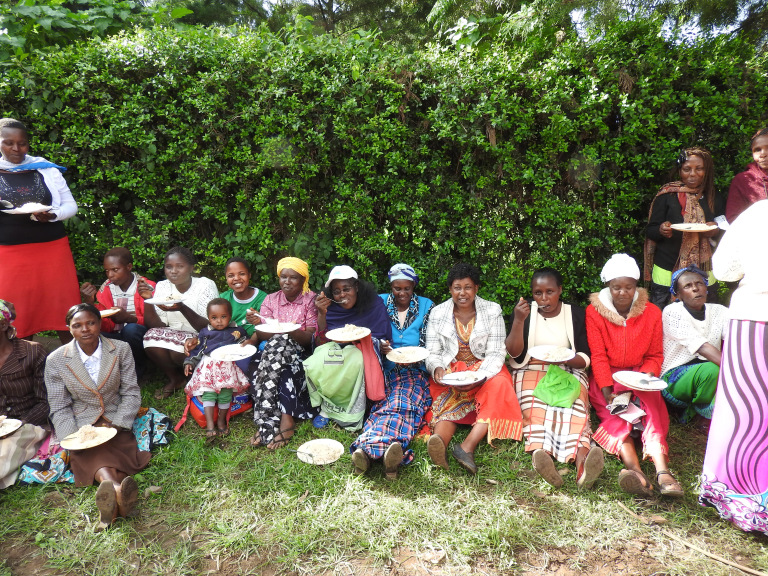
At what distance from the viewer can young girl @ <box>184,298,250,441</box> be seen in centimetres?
392

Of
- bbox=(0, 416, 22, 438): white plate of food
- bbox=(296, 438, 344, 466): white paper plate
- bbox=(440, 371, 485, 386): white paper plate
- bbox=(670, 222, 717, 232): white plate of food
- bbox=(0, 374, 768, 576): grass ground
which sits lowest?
bbox=(0, 374, 768, 576): grass ground

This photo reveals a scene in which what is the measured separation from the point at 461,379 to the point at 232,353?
1787 mm

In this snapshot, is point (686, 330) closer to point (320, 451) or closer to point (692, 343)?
point (692, 343)

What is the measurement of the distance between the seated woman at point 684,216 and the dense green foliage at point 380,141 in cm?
31

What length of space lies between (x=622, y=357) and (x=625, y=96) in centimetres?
246

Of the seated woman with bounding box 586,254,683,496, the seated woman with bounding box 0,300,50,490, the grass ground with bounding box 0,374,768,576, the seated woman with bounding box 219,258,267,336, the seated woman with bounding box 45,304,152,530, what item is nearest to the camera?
the grass ground with bounding box 0,374,768,576

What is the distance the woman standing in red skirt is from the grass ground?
1.71m

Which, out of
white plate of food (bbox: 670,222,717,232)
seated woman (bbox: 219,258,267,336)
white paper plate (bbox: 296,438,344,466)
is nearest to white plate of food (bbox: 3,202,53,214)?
seated woman (bbox: 219,258,267,336)

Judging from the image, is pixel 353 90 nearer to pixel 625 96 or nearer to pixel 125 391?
pixel 625 96

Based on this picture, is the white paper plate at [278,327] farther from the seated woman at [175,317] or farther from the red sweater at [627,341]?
the red sweater at [627,341]

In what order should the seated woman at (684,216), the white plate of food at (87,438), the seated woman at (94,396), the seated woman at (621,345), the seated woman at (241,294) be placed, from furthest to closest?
1. the seated woman at (241,294)
2. the seated woman at (684,216)
3. the seated woman at (621,345)
4. the seated woman at (94,396)
5. the white plate of food at (87,438)

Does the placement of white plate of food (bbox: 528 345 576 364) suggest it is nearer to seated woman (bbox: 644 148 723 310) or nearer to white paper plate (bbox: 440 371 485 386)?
A: white paper plate (bbox: 440 371 485 386)

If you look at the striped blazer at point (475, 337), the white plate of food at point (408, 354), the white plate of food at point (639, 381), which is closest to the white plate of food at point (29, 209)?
the white plate of food at point (408, 354)

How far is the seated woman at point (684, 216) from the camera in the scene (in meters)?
4.36
